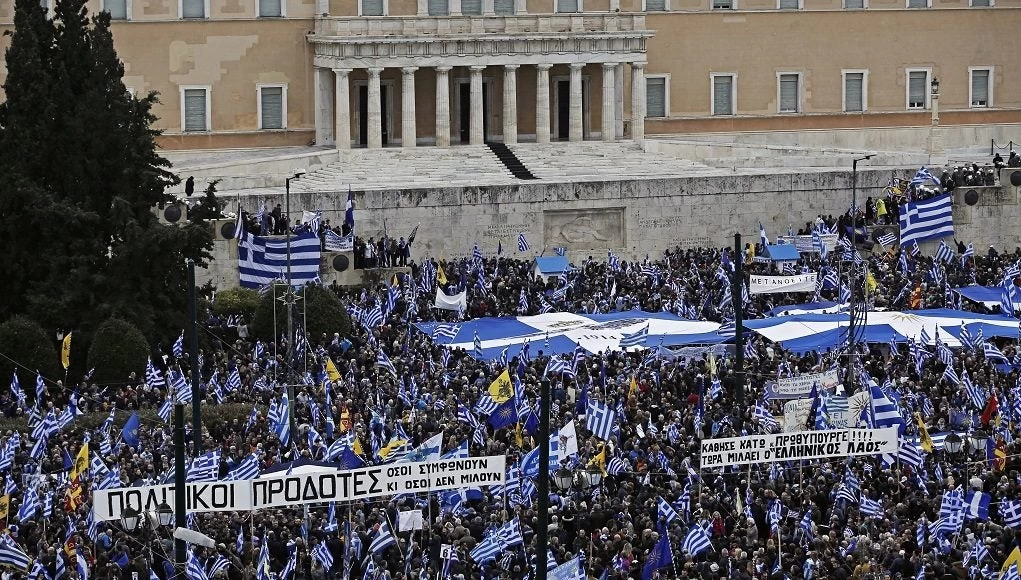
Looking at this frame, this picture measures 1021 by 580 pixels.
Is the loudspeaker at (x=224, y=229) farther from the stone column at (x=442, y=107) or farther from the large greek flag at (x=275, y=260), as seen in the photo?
the stone column at (x=442, y=107)

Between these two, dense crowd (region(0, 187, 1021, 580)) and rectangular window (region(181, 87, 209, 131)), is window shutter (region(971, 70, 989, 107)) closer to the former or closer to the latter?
rectangular window (region(181, 87, 209, 131))

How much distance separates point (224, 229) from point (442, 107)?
13453 millimetres

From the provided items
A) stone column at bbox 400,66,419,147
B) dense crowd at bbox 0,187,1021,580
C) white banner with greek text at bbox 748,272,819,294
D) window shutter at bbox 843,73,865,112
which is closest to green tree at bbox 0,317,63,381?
dense crowd at bbox 0,187,1021,580

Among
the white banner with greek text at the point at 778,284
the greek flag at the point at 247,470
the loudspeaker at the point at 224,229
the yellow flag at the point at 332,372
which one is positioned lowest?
the greek flag at the point at 247,470

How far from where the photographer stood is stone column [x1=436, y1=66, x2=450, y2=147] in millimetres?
66312

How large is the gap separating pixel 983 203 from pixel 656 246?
8.91 m

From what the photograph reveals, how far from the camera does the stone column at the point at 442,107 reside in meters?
66.3

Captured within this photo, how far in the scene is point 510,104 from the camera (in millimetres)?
67438

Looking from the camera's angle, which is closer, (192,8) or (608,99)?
(192,8)

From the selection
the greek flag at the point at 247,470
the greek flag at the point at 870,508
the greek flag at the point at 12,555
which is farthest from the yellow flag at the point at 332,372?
the greek flag at the point at 870,508

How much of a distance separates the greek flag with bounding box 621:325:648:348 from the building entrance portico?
879 inches

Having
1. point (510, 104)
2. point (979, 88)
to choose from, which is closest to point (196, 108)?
point (510, 104)

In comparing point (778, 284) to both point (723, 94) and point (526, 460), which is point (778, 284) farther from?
point (723, 94)

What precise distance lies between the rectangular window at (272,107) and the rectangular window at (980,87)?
2308 centimetres
